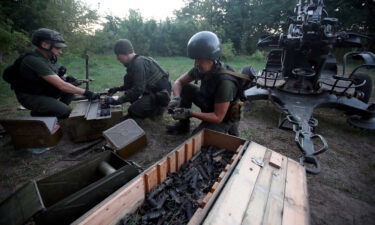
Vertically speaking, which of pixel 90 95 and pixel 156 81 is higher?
pixel 156 81

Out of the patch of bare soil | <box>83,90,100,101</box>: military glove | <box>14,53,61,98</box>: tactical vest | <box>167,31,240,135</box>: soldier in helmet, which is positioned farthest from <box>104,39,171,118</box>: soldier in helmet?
the patch of bare soil

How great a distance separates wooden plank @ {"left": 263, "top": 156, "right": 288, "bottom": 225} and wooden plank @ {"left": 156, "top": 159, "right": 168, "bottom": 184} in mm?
1007

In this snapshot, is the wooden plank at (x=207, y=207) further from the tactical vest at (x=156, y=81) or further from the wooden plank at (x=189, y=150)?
the tactical vest at (x=156, y=81)

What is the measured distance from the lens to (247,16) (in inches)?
908

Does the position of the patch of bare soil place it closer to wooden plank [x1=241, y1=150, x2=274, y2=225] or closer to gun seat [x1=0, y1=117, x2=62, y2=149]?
wooden plank [x1=241, y1=150, x2=274, y2=225]

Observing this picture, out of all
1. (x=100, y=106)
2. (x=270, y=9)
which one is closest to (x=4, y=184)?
(x=100, y=106)

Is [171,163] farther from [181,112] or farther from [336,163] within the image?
[336,163]

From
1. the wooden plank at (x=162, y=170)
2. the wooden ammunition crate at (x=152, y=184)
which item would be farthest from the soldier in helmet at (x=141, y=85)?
the wooden plank at (x=162, y=170)

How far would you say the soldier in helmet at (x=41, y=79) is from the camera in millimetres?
3215

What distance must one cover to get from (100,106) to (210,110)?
6.29ft

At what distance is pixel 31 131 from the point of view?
9.73 ft

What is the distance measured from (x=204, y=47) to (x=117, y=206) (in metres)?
1.95

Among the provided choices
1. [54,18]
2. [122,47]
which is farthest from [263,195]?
[54,18]

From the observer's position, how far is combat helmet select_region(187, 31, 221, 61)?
2562 millimetres
